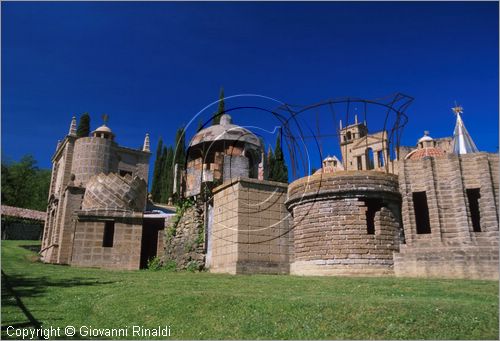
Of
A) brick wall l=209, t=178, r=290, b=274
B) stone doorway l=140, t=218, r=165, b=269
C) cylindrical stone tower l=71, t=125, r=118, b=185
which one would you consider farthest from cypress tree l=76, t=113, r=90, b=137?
brick wall l=209, t=178, r=290, b=274

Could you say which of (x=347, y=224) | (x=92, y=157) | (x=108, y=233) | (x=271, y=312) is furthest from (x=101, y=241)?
(x=271, y=312)

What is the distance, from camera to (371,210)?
19750 millimetres

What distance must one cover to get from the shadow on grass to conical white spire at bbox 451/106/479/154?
3119cm

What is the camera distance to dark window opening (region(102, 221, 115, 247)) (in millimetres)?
26656

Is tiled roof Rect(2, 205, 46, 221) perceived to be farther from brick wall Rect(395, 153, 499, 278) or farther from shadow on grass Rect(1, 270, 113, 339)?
brick wall Rect(395, 153, 499, 278)

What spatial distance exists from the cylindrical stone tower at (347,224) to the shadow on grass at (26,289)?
28.6 ft

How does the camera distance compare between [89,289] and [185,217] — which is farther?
[185,217]

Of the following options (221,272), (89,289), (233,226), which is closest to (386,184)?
(233,226)

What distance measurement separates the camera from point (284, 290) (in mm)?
12211

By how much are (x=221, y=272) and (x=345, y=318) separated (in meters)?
12.5

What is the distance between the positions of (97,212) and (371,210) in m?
15.9

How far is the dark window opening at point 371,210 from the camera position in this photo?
765 inches

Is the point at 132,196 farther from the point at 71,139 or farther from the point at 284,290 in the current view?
the point at 284,290

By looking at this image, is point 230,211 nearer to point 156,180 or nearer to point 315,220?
point 315,220
